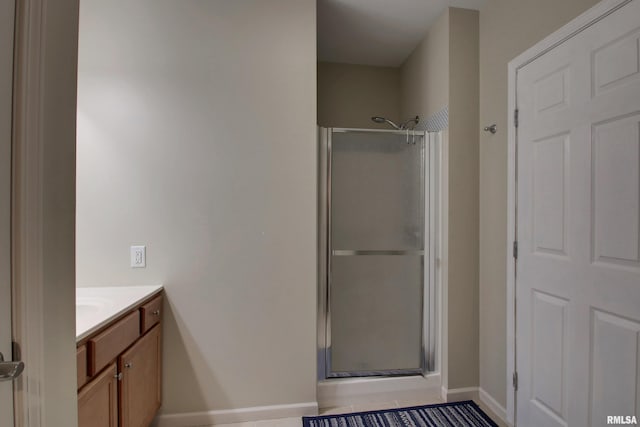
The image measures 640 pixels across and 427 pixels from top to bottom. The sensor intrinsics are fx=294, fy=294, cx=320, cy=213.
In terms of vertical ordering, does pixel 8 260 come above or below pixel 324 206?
below

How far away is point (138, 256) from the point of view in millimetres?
1739

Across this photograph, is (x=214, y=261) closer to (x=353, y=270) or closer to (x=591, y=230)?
(x=353, y=270)

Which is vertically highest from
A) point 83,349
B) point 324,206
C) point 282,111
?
point 282,111

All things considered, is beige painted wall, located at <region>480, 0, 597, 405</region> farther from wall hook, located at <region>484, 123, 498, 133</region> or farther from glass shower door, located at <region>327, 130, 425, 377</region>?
glass shower door, located at <region>327, 130, 425, 377</region>

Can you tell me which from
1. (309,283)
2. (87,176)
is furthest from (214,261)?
(87,176)

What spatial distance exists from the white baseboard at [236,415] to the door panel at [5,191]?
137 cm

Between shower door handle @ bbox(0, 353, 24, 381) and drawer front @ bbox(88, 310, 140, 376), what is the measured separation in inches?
20.1

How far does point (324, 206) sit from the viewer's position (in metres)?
2.07

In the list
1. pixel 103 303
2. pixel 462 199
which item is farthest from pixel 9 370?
pixel 462 199

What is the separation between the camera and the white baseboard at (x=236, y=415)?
69.8 inches

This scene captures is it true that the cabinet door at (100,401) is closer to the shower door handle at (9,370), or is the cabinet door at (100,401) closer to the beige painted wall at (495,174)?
the shower door handle at (9,370)

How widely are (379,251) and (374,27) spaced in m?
1.75

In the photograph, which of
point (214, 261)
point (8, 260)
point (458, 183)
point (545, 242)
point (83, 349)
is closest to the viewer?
point (8, 260)

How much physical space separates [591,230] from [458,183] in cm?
84
